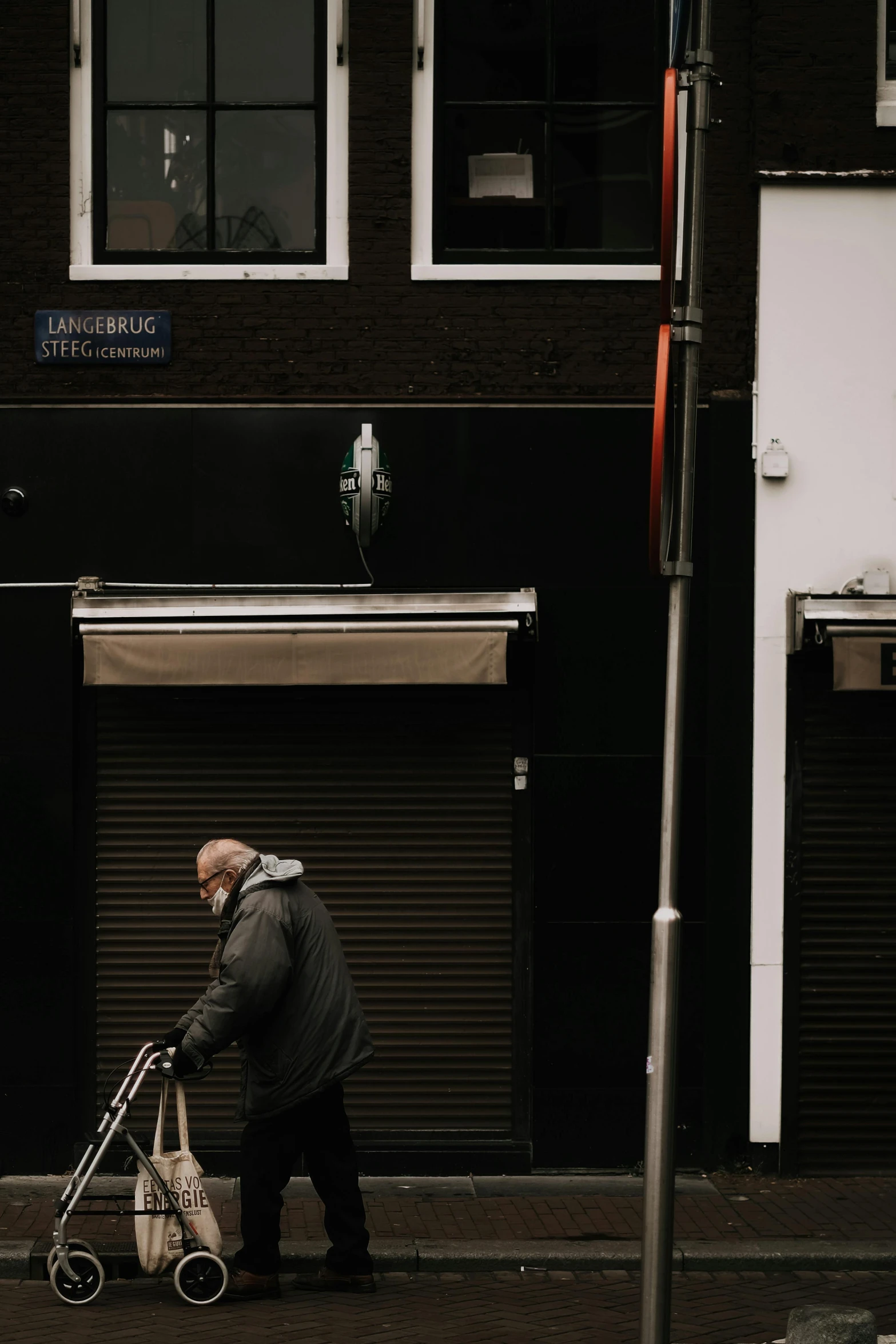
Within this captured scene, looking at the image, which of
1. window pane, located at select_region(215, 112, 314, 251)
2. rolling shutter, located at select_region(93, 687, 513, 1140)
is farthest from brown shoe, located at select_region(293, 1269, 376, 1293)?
window pane, located at select_region(215, 112, 314, 251)

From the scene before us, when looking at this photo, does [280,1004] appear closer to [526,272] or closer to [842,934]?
[842,934]

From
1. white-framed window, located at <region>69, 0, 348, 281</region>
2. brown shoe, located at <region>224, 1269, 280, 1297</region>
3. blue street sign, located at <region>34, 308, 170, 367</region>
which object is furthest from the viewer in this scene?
white-framed window, located at <region>69, 0, 348, 281</region>

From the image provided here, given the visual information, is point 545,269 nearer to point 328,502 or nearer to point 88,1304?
point 328,502

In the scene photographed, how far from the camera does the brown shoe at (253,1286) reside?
7.21m

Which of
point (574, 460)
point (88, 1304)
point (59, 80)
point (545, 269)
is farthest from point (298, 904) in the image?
point (59, 80)

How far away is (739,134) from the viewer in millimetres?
9469

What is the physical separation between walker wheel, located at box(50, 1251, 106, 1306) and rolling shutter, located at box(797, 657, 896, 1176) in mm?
4107

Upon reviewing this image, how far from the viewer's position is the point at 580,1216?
27.8 ft

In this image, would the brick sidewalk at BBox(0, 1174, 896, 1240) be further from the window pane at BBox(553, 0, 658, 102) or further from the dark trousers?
the window pane at BBox(553, 0, 658, 102)

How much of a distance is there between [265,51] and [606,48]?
6.47 feet

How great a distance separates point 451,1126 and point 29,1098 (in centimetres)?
232

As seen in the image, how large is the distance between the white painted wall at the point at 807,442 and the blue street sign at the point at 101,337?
3376mm

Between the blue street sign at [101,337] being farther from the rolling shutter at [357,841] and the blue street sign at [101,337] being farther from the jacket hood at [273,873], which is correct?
the jacket hood at [273,873]

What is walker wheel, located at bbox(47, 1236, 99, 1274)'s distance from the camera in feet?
23.1
